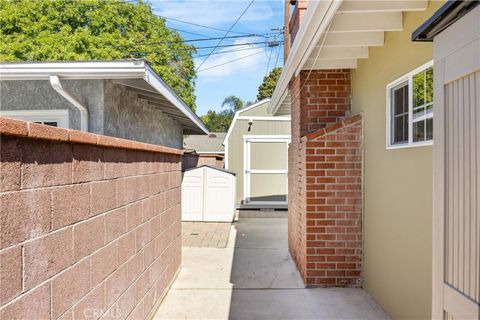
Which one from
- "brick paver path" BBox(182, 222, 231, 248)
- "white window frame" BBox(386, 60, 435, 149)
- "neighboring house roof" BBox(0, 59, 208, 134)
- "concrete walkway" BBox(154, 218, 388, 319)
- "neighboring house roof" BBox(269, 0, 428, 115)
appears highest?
"neighboring house roof" BBox(269, 0, 428, 115)

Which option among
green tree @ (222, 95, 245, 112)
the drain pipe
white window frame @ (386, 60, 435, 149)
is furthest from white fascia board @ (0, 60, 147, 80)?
green tree @ (222, 95, 245, 112)

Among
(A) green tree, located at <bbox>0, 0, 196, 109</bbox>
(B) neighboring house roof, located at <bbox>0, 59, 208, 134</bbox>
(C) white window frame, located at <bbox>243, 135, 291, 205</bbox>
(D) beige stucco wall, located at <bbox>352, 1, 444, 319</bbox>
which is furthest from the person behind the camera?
(A) green tree, located at <bbox>0, 0, 196, 109</bbox>

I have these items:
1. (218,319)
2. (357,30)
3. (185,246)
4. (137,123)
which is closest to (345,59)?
(357,30)

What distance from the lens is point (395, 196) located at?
3619 millimetres

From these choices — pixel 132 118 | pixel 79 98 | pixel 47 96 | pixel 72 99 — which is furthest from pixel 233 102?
pixel 72 99

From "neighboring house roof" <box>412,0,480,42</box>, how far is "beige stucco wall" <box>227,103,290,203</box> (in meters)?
11.0

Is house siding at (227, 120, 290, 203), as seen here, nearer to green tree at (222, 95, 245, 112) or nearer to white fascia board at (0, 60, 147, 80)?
white fascia board at (0, 60, 147, 80)

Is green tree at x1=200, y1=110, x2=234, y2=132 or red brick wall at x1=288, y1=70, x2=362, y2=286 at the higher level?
green tree at x1=200, y1=110, x2=234, y2=132

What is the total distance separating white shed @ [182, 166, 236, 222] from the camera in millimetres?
10016

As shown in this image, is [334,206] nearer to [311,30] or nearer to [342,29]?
[342,29]

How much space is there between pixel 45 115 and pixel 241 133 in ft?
27.5

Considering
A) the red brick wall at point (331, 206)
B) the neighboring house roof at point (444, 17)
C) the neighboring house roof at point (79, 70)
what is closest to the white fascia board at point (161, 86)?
the neighboring house roof at point (79, 70)

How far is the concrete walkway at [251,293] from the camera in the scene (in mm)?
3883

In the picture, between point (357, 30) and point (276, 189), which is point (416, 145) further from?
point (276, 189)
